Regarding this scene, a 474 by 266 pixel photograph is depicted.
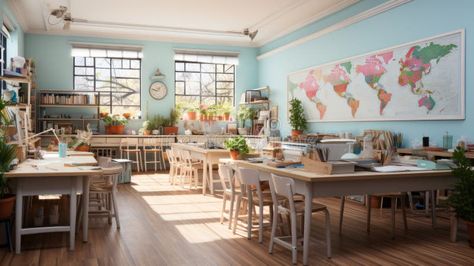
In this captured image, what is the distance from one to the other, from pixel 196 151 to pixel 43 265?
13.8ft

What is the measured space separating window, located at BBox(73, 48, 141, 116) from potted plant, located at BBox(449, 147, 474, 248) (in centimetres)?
847

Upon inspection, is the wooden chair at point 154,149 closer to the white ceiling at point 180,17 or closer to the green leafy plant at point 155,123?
the green leafy plant at point 155,123

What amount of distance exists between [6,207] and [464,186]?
13.9ft

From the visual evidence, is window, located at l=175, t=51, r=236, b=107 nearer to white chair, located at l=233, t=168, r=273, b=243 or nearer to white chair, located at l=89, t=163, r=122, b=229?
white chair, located at l=89, t=163, r=122, b=229

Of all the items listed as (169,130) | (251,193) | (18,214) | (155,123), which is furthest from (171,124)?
(18,214)

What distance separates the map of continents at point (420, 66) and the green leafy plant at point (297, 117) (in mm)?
2855

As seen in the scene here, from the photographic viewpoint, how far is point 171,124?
37.1 ft

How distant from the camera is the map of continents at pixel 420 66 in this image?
6.07 meters

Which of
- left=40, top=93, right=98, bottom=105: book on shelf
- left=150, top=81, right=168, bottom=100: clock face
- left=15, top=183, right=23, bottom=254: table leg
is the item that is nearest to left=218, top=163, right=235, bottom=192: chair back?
left=15, top=183, right=23, bottom=254: table leg

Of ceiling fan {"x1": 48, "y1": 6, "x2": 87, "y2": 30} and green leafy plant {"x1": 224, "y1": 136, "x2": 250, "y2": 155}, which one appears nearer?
green leafy plant {"x1": 224, "y1": 136, "x2": 250, "y2": 155}

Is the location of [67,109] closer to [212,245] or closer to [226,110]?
[226,110]

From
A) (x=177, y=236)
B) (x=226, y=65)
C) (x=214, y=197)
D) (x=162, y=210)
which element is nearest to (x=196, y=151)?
(x=214, y=197)

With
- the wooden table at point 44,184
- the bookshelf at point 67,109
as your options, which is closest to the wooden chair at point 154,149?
the bookshelf at point 67,109

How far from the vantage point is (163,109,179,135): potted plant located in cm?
1108
